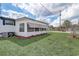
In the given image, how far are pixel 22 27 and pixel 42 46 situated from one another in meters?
0.36

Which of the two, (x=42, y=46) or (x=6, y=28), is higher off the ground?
(x=6, y=28)

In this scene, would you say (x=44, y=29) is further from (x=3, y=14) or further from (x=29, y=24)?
(x=3, y=14)

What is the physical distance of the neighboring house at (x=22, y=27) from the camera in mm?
2459

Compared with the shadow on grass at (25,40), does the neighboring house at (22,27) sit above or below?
above

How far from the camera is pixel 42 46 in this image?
97.0 inches

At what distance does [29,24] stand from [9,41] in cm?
35

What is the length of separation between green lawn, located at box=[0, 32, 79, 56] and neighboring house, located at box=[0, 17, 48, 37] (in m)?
0.08

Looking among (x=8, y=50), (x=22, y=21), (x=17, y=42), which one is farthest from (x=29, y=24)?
(x=8, y=50)

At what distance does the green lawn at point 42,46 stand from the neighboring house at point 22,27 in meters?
0.08

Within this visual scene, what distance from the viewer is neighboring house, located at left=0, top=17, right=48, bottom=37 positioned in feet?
8.07

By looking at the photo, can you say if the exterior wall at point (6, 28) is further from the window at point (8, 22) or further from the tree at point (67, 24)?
the tree at point (67, 24)

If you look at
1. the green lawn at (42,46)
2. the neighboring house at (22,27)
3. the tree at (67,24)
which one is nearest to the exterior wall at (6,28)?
the neighboring house at (22,27)

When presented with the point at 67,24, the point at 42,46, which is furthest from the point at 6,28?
the point at 67,24

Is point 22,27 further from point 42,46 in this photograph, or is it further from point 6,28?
point 42,46
